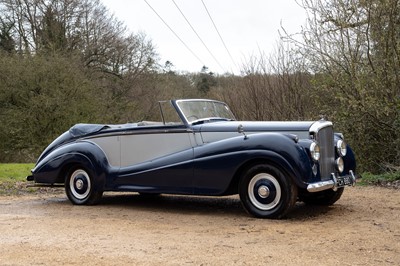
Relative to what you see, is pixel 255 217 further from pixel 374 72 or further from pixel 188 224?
pixel 374 72

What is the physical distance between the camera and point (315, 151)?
21.6 feet

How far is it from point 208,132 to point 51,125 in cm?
1857

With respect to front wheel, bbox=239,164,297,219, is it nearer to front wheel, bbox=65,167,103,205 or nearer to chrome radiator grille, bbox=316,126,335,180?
chrome radiator grille, bbox=316,126,335,180

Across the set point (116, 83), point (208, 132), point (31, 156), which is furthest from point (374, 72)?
point (116, 83)

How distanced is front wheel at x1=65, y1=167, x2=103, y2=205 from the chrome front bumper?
3.52 metres

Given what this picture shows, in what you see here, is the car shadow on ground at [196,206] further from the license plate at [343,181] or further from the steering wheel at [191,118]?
the steering wheel at [191,118]

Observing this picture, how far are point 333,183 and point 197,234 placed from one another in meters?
2.19

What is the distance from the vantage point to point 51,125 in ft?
80.3

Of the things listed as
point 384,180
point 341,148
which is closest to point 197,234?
point 341,148

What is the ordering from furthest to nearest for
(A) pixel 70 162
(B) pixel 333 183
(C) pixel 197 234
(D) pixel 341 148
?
(A) pixel 70 162 → (D) pixel 341 148 → (B) pixel 333 183 → (C) pixel 197 234

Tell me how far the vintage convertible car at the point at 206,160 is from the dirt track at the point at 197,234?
14.4 inches

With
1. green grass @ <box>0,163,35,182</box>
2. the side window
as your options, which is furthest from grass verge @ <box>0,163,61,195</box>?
the side window

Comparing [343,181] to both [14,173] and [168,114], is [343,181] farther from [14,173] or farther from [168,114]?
[14,173]

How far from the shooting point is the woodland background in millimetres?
11453
